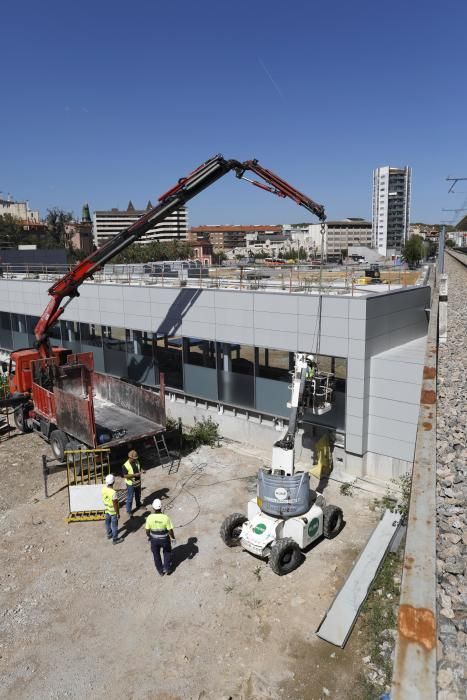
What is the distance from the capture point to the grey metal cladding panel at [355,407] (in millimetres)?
12805

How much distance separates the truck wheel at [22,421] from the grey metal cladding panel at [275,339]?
8.85 metres

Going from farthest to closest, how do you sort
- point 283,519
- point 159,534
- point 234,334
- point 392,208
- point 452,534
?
point 392,208
point 234,334
point 283,519
point 159,534
point 452,534

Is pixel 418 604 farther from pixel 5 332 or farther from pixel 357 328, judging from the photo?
pixel 5 332

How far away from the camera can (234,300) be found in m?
15.4

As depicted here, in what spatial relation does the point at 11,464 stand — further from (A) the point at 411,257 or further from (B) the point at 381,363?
(A) the point at 411,257

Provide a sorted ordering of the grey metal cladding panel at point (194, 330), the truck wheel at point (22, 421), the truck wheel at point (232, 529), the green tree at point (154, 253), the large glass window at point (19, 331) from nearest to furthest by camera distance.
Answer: the truck wheel at point (232, 529)
the grey metal cladding panel at point (194, 330)
the truck wheel at point (22, 421)
the large glass window at point (19, 331)
the green tree at point (154, 253)

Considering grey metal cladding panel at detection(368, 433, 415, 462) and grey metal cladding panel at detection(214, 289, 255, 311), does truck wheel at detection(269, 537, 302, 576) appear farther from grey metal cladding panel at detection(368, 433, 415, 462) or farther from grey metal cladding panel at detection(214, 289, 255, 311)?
grey metal cladding panel at detection(214, 289, 255, 311)

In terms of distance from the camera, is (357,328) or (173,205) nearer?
(357,328)

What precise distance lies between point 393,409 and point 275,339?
13.0 feet

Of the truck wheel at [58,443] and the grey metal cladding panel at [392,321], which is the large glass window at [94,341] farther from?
the grey metal cladding panel at [392,321]

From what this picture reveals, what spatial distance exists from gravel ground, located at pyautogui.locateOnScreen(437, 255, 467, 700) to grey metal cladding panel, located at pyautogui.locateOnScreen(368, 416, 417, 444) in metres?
1.07

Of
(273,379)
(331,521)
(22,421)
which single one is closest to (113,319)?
(22,421)

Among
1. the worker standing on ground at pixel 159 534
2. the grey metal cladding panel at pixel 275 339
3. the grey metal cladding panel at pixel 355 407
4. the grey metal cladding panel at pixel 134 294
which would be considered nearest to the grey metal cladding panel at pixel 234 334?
the grey metal cladding panel at pixel 275 339

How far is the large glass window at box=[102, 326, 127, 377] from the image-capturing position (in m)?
19.8
